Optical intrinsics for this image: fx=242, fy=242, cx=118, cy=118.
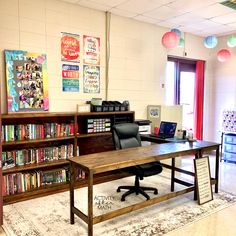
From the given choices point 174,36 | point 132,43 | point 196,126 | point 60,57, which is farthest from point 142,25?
point 196,126

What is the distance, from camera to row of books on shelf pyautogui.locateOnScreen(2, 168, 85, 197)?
10.6 ft

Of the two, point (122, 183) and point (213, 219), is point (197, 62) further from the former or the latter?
point (213, 219)

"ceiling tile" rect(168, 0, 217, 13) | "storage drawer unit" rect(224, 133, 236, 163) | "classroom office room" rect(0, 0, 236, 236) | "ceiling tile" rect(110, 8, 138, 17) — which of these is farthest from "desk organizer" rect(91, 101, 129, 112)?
"storage drawer unit" rect(224, 133, 236, 163)

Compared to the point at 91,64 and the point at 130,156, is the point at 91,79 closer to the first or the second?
the point at 91,64

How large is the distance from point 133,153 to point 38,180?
5.03ft

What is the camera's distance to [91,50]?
13.8ft

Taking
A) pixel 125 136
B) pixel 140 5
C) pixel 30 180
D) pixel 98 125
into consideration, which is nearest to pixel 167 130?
pixel 125 136

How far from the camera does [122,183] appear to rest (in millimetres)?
4059

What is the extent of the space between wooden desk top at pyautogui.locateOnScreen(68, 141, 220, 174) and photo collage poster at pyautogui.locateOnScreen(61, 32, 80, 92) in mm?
1583

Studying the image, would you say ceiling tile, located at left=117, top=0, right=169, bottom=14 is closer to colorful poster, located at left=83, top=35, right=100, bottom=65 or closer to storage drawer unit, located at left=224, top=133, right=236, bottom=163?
colorful poster, located at left=83, top=35, right=100, bottom=65

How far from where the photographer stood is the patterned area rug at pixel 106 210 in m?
2.59

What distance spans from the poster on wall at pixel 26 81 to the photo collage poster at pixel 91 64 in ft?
2.45

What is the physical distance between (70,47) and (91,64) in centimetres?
47

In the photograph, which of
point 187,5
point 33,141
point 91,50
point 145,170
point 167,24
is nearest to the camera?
point 145,170
